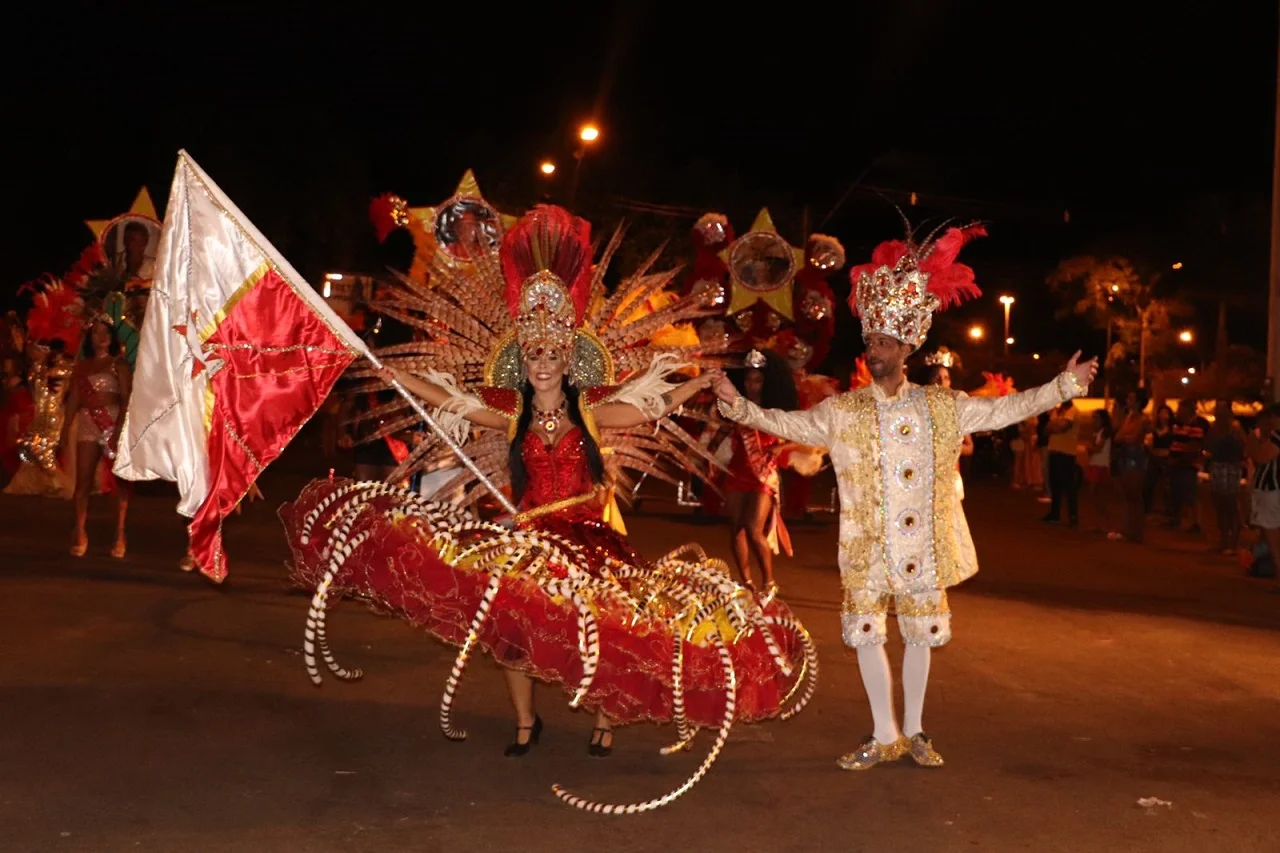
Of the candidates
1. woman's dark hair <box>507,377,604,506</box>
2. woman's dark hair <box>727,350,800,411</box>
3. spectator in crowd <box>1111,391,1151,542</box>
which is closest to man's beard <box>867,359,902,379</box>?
woman's dark hair <box>507,377,604,506</box>

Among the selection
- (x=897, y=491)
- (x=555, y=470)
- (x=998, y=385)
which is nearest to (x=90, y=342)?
(x=555, y=470)

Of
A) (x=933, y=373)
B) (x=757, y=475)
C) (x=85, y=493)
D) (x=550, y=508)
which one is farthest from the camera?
(x=85, y=493)

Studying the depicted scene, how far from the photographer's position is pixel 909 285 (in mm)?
6766

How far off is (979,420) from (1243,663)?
13.0 feet

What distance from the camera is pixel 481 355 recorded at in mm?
8102

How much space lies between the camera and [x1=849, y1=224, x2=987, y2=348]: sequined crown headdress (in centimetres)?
675

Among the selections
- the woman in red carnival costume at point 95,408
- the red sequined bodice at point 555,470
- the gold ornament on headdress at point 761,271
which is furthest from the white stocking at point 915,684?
the gold ornament on headdress at point 761,271

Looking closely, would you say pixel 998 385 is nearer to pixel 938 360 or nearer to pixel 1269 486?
pixel 1269 486

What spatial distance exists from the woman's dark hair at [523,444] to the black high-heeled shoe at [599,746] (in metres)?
1.14

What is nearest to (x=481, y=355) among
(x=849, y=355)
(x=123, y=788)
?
(x=123, y=788)

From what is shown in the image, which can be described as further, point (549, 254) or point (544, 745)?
point (549, 254)

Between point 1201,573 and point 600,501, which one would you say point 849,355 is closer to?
point 1201,573

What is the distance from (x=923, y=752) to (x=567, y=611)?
176cm

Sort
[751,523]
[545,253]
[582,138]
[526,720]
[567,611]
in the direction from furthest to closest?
[582,138]
[751,523]
[545,253]
[526,720]
[567,611]
